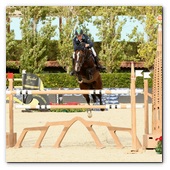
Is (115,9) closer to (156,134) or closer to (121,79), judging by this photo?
(121,79)

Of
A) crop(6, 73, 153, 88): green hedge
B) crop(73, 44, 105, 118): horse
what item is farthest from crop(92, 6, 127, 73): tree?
crop(73, 44, 105, 118): horse

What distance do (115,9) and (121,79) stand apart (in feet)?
15.7

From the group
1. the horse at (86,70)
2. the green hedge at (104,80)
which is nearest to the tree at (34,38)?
the green hedge at (104,80)

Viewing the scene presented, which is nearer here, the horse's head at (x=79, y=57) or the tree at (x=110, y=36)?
the horse's head at (x=79, y=57)

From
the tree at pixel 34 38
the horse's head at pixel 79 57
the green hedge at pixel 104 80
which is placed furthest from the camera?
the tree at pixel 34 38

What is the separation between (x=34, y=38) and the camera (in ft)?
67.3

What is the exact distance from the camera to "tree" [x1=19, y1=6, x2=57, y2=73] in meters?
20.4

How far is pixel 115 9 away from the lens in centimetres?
2038

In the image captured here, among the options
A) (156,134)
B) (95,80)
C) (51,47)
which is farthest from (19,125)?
(51,47)

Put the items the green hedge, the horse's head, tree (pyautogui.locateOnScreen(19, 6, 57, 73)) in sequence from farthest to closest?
tree (pyautogui.locateOnScreen(19, 6, 57, 73))
the green hedge
the horse's head

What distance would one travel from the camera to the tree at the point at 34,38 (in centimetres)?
2038

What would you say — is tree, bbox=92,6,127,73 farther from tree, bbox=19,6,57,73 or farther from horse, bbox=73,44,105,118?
horse, bbox=73,44,105,118

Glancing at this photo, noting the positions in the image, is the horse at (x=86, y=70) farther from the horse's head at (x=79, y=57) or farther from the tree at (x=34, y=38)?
the tree at (x=34, y=38)

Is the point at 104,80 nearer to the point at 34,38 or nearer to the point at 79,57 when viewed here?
the point at 34,38
